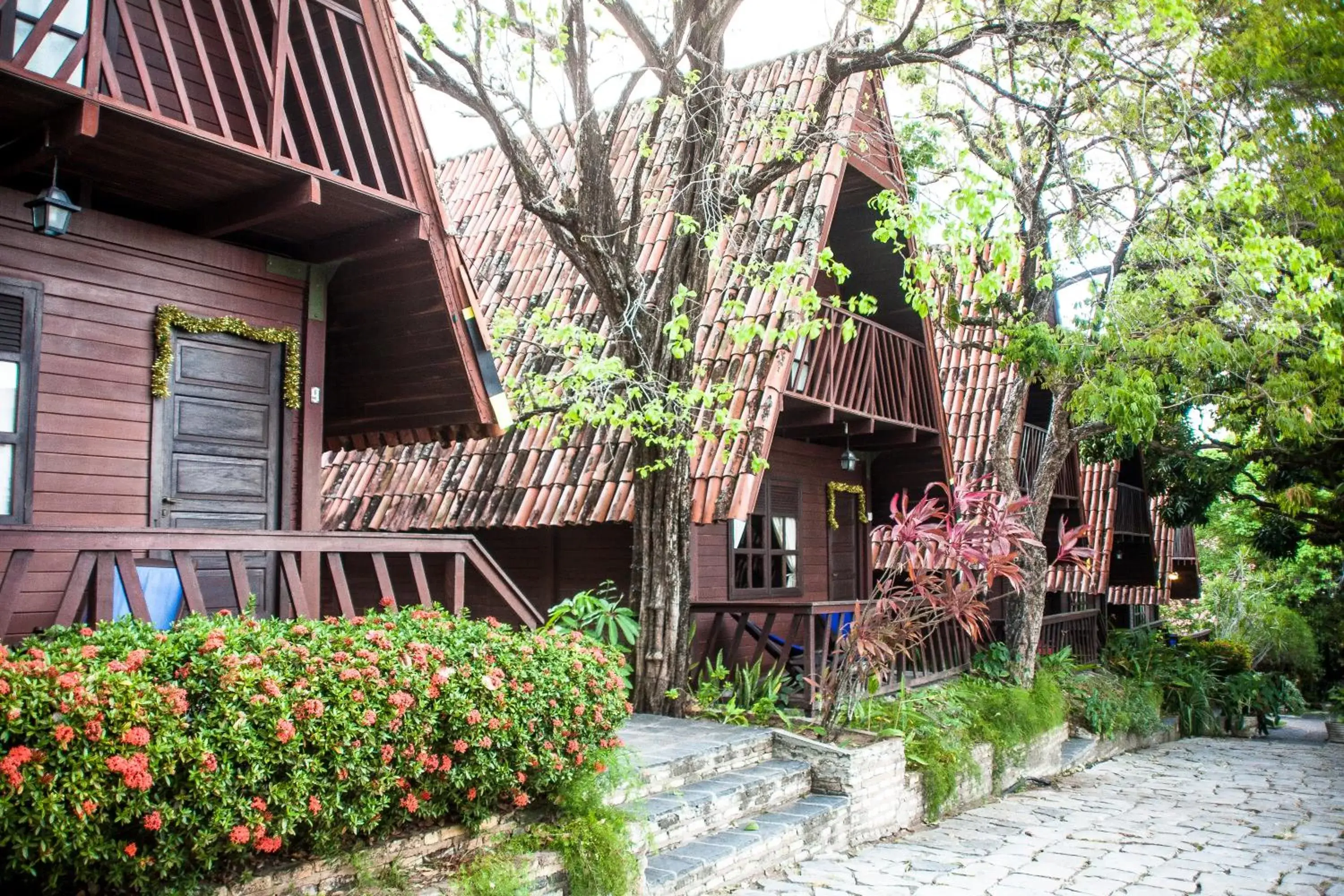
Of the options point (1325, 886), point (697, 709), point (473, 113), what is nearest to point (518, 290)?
point (473, 113)

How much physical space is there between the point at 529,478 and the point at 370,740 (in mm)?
6233

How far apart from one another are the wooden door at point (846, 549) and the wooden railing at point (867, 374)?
6.08 ft

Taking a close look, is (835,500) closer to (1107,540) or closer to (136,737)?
(1107,540)

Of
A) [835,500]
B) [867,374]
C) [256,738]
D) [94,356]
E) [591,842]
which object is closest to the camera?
[256,738]

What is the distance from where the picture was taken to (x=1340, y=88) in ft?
21.1

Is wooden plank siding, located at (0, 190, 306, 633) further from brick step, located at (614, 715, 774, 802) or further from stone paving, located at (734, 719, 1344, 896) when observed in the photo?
stone paving, located at (734, 719, 1344, 896)

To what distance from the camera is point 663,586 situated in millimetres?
9266

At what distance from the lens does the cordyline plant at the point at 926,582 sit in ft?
27.9

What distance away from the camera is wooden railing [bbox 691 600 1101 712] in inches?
372

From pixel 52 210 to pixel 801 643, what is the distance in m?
9.04

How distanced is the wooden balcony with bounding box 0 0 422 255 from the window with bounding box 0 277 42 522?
33.7 inches

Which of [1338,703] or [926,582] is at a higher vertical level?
[926,582]

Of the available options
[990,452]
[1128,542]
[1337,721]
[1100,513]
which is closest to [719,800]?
[990,452]

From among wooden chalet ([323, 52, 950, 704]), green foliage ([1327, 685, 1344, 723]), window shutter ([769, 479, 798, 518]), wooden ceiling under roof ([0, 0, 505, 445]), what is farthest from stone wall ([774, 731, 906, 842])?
green foliage ([1327, 685, 1344, 723])
